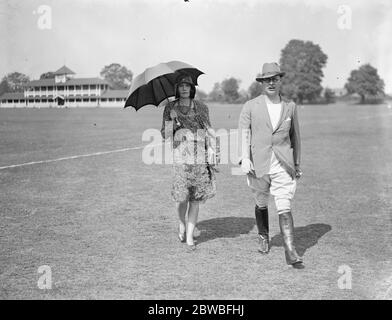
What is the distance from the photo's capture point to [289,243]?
16.9 ft

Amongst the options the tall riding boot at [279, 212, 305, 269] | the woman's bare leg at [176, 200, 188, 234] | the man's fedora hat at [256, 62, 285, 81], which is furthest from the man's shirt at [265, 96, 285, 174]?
the woman's bare leg at [176, 200, 188, 234]

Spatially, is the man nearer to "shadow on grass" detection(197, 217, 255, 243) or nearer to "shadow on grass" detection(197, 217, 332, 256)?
"shadow on grass" detection(197, 217, 332, 256)

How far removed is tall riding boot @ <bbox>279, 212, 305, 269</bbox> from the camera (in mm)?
5059

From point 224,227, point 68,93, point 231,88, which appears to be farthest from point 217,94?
point 224,227

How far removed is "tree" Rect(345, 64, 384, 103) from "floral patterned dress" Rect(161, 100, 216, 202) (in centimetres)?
11982

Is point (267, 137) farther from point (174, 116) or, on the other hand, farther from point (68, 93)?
point (68, 93)

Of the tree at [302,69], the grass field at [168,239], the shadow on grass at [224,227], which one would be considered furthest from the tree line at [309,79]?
the shadow on grass at [224,227]

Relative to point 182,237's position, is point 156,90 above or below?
above

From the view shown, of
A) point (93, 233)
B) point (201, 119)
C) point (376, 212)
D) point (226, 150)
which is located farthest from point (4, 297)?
point (226, 150)

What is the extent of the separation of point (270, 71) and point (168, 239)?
8.31 feet

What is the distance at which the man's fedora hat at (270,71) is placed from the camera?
17.2ft

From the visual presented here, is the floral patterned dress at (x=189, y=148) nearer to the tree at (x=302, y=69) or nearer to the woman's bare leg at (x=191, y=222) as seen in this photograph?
the woman's bare leg at (x=191, y=222)

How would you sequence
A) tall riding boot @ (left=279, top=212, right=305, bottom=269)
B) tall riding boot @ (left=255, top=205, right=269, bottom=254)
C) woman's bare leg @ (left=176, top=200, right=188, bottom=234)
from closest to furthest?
1. tall riding boot @ (left=279, top=212, right=305, bottom=269)
2. tall riding boot @ (left=255, top=205, right=269, bottom=254)
3. woman's bare leg @ (left=176, top=200, right=188, bottom=234)
